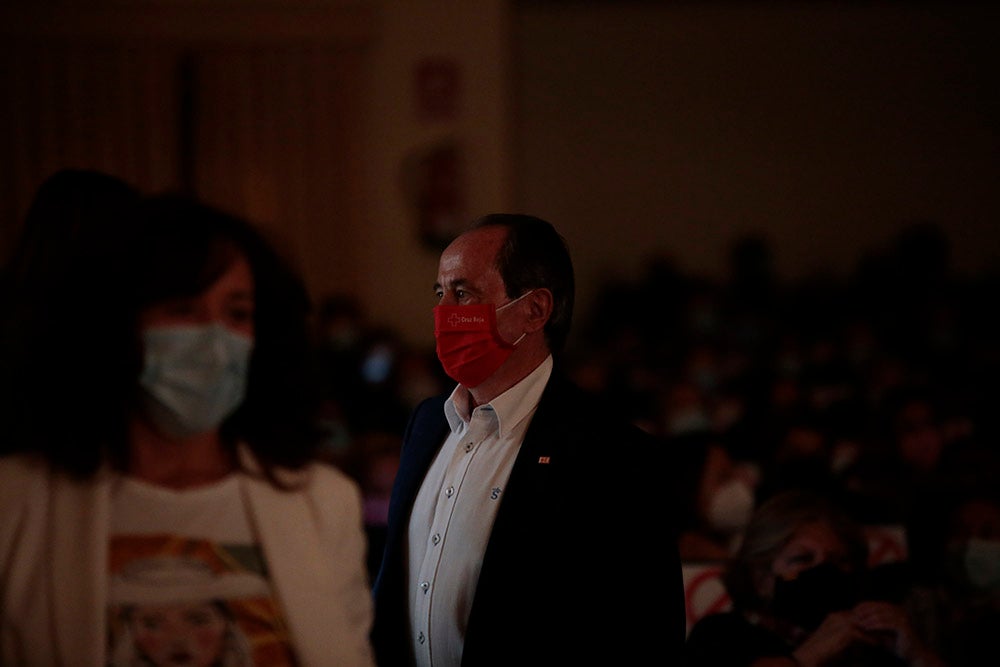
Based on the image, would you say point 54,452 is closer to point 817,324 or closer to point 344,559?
point 344,559

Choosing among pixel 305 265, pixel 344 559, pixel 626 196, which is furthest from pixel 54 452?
pixel 626 196

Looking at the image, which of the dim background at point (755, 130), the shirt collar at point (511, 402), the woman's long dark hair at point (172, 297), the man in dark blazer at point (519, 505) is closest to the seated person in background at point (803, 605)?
the man in dark blazer at point (519, 505)

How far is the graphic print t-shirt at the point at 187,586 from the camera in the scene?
166 centimetres

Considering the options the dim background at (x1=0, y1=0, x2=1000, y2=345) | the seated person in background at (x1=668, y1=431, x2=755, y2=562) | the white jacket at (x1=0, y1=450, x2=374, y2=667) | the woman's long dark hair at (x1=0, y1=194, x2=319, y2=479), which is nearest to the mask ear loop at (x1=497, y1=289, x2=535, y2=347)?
the woman's long dark hair at (x1=0, y1=194, x2=319, y2=479)

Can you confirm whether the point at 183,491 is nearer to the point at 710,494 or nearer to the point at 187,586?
the point at 187,586

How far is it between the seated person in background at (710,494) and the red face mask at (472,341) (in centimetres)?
177

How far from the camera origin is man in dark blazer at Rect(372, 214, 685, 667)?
7.41 ft

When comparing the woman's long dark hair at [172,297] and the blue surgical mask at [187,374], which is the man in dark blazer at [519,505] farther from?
the blue surgical mask at [187,374]

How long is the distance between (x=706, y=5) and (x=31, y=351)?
12.6m

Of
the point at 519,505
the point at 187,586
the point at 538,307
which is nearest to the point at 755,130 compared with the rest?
the point at 538,307

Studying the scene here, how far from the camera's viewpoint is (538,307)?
8.72 ft

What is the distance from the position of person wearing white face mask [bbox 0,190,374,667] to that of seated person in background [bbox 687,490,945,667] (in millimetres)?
1402

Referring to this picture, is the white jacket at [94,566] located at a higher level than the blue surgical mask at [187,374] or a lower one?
lower

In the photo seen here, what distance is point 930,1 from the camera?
1335cm
